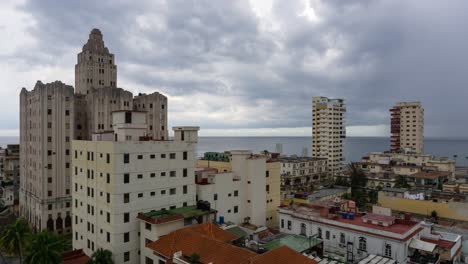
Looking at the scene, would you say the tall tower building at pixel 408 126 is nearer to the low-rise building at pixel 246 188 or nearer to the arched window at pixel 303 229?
the low-rise building at pixel 246 188

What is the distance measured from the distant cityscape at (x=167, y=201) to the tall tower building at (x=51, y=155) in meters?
0.22

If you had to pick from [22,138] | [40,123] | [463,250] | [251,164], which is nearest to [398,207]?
[463,250]

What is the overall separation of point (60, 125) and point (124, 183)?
1578 inches

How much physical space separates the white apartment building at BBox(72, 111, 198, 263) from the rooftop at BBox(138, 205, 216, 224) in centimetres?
181

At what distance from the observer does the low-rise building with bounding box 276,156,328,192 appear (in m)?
120

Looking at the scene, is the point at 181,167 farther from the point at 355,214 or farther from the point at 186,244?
the point at 355,214

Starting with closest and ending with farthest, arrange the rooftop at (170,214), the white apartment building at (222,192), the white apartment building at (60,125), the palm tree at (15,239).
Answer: the rooftop at (170,214)
the palm tree at (15,239)
the white apartment building at (222,192)
the white apartment building at (60,125)

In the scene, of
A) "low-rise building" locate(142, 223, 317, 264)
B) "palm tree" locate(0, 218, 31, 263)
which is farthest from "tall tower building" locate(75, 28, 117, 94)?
"low-rise building" locate(142, 223, 317, 264)

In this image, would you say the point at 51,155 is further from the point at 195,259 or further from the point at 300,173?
the point at 300,173

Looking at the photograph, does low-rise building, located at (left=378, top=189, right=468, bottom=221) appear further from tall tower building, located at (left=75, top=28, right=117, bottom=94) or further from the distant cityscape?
tall tower building, located at (left=75, top=28, right=117, bottom=94)

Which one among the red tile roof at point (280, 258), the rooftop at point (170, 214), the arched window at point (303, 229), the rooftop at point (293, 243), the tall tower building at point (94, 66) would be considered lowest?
the arched window at point (303, 229)

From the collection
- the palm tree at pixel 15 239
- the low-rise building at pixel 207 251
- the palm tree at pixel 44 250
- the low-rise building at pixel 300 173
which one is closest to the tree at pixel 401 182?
the low-rise building at pixel 300 173

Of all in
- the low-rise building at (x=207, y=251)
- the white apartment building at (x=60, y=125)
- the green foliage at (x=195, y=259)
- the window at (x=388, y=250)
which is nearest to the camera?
the low-rise building at (x=207, y=251)

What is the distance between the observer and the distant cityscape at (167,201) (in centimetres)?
3684
